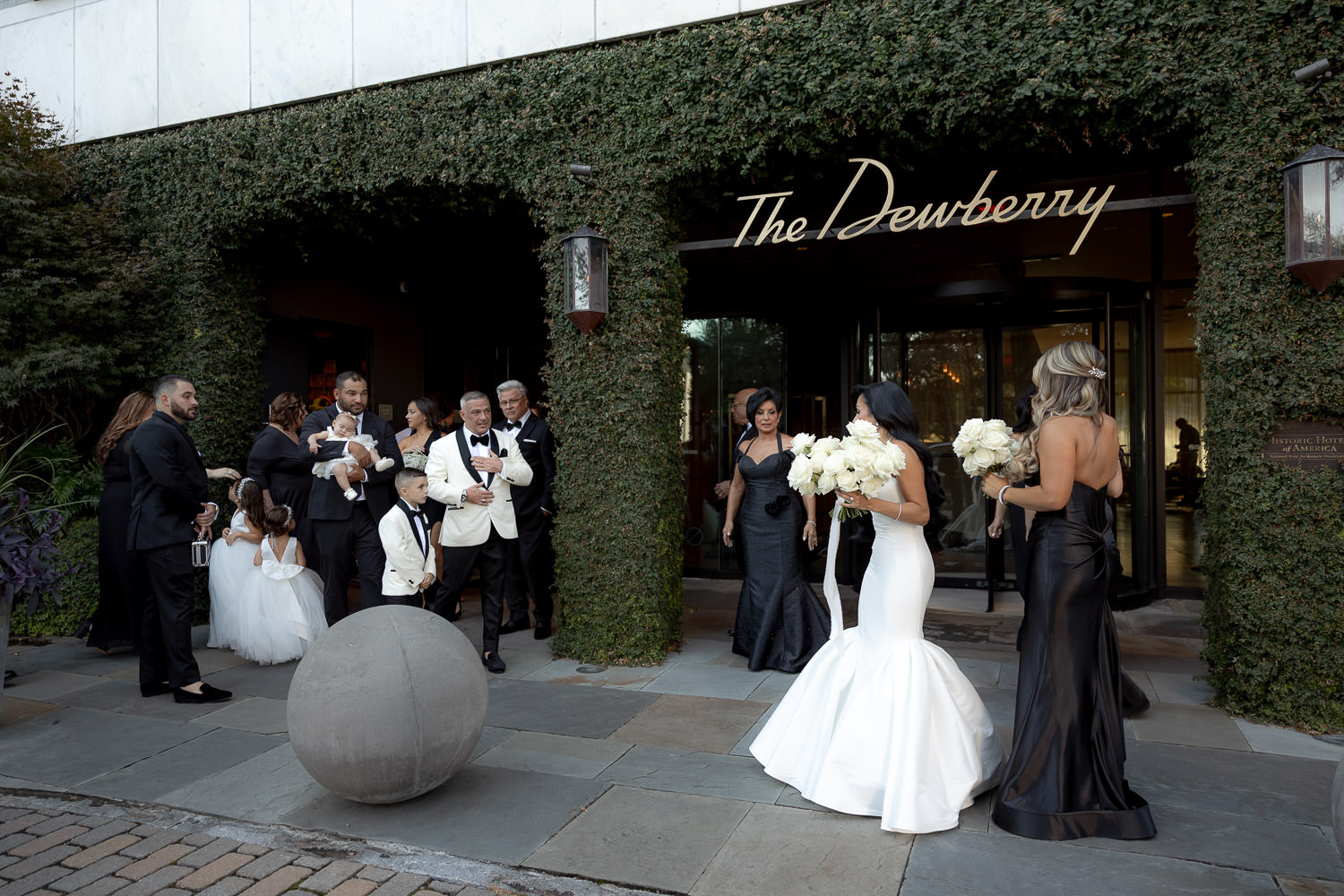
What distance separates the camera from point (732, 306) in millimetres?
10711

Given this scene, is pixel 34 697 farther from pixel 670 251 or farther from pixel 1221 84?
pixel 1221 84

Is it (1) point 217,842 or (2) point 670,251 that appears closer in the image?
(1) point 217,842

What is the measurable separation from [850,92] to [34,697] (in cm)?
717

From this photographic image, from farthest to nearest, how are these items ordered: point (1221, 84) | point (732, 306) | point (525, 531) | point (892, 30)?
point (732, 306), point (525, 531), point (892, 30), point (1221, 84)

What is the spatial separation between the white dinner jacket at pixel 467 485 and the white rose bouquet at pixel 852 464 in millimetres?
2926

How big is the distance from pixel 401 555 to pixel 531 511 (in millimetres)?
1998

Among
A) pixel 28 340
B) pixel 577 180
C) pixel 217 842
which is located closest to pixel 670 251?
pixel 577 180

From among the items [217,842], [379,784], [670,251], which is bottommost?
[217,842]

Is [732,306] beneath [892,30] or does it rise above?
beneath

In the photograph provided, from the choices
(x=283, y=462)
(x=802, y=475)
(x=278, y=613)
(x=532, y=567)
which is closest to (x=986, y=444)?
(x=802, y=475)

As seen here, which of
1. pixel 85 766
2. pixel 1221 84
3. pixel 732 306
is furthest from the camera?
pixel 732 306

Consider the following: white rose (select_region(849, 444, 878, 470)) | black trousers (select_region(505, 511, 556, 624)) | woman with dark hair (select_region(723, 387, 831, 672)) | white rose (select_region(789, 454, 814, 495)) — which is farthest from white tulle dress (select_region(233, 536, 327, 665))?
white rose (select_region(849, 444, 878, 470))

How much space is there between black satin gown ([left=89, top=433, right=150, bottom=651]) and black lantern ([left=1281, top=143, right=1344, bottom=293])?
811cm

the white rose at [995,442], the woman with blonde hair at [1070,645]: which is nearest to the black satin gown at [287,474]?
the white rose at [995,442]
